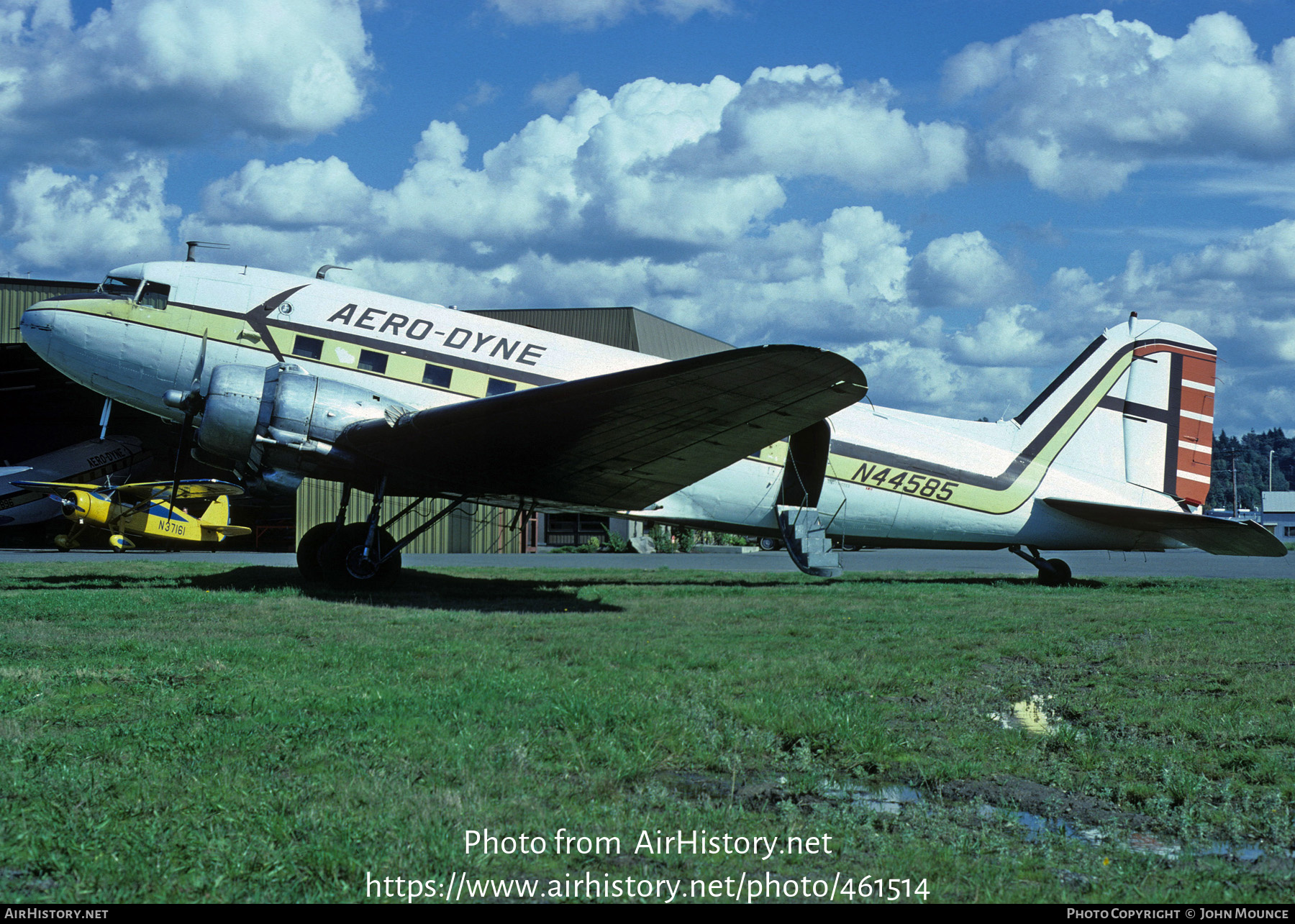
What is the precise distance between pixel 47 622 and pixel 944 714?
8.32 meters

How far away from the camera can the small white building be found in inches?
4006

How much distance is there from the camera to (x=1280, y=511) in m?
102

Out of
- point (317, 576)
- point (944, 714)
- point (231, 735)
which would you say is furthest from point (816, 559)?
point (231, 735)

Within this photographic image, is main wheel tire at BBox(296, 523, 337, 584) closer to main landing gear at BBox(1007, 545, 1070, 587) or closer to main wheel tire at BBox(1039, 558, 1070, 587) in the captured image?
main landing gear at BBox(1007, 545, 1070, 587)

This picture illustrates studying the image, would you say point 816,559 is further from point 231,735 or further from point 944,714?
point 231,735

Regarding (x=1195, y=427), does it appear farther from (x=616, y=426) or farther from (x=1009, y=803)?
(x=1009, y=803)

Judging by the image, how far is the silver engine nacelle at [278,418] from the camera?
12281mm

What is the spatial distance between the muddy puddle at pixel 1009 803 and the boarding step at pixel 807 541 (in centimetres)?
1019

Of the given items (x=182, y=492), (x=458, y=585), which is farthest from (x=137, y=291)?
(x=182, y=492)

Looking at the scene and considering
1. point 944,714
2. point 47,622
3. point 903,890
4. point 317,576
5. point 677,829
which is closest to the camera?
point 903,890

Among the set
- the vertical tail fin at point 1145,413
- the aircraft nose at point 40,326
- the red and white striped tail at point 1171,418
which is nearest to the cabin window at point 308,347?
the aircraft nose at point 40,326

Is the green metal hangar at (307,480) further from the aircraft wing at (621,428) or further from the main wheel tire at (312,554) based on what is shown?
the aircraft wing at (621,428)

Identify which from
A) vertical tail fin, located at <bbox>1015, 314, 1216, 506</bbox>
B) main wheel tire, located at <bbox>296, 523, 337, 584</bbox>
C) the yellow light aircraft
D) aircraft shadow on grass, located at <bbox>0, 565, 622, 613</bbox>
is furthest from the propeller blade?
vertical tail fin, located at <bbox>1015, 314, 1216, 506</bbox>
